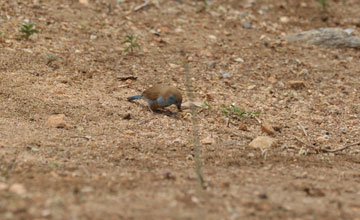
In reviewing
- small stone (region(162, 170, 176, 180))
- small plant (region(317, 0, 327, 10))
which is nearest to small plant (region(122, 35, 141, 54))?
small stone (region(162, 170, 176, 180))

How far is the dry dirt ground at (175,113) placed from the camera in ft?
11.2

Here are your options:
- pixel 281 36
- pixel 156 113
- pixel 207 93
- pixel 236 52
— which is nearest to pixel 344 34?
pixel 281 36

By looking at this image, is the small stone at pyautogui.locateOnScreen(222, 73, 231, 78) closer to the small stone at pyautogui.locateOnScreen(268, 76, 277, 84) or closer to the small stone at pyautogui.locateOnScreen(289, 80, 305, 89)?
the small stone at pyautogui.locateOnScreen(268, 76, 277, 84)

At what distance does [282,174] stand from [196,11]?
495 centimetres

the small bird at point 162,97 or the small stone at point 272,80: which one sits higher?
the small bird at point 162,97

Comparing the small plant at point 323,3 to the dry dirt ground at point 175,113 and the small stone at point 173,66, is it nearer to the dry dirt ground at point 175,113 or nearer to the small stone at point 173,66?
the dry dirt ground at point 175,113

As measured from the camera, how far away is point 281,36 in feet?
27.2

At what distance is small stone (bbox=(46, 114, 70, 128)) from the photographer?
4.89 meters

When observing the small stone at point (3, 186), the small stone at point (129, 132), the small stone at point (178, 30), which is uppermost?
the small stone at point (3, 186)

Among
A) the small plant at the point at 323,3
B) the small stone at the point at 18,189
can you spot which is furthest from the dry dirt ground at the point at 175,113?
the small plant at the point at 323,3

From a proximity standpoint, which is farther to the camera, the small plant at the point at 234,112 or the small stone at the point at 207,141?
the small plant at the point at 234,112

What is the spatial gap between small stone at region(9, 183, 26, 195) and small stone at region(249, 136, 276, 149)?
233cm

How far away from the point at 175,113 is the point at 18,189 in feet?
9.05

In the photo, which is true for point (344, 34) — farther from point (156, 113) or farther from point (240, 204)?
point (240, 204)
